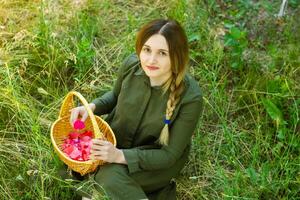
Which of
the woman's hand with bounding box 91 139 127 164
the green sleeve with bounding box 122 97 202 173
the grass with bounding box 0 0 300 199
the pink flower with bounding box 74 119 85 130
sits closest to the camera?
the woman's hand with bounding box 91 139 127 164

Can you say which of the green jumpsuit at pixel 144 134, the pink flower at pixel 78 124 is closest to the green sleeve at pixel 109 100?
the green jumpsuit at pixel 144 134

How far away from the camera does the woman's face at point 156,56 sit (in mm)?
1858

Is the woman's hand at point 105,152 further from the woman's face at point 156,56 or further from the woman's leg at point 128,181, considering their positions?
the woman's face at point 156,56

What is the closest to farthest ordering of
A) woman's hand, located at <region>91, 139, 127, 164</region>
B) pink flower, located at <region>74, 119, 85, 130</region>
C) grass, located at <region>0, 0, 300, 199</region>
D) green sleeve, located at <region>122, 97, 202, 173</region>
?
woman's hand, located at <region>91, 139, 127, 164</region> → green sleeve, located at <region>122, 97, 202, 173</region> → pink flower, located at <region>74, 119, 85, 130</region> → grass, located at <region>0, 0, 300, 199</region>

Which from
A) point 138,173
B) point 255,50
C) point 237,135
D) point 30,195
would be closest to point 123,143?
point 138,173

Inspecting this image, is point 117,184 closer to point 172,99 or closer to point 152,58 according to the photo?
point 172,99

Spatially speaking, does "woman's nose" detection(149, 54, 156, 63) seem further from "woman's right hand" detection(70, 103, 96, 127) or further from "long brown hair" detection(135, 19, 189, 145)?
"woman's right hand" detection(70, 103, 96, 127)

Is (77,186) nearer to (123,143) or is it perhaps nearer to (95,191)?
(95,191)

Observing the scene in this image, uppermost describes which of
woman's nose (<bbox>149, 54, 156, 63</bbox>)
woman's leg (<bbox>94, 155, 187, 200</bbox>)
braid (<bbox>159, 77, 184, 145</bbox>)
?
woman's nose (<bbox>149, 54, 156, 63</bbox>)

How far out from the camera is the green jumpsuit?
1.95m

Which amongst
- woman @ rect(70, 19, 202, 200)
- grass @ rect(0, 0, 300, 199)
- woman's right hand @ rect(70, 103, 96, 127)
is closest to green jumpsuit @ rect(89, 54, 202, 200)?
woman @ rect(70, 19, 202, 200)

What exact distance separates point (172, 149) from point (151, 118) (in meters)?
0.16

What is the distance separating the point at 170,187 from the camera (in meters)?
2.18

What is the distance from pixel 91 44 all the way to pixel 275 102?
1.11 metres
